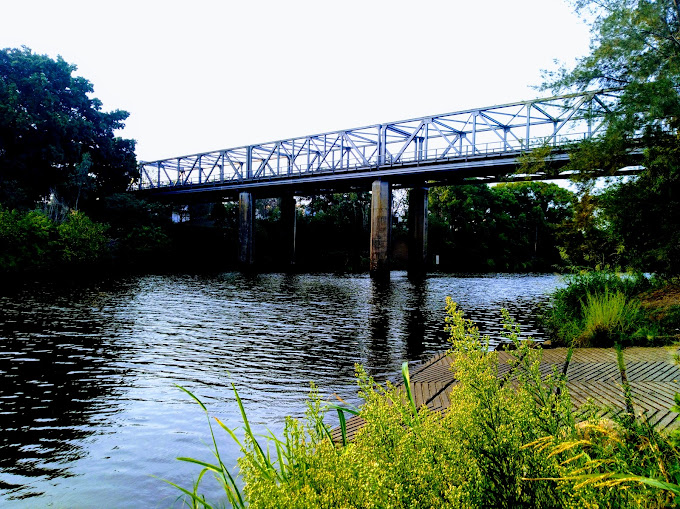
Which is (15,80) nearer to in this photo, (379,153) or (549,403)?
(379,153)

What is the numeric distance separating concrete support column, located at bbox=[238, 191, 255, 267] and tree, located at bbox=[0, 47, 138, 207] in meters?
15.7

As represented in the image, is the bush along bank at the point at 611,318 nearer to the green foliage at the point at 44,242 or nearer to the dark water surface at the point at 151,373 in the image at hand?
the dark water surface at the point at 151,373

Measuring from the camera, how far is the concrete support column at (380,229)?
152ft

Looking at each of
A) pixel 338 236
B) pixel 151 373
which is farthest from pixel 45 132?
pixel 151 373

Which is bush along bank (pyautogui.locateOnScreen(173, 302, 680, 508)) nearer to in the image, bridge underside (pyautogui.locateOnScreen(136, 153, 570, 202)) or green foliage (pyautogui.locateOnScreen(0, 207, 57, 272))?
bridge underside (pyautogui.locateOnScreen(136, 153, 570, 202))

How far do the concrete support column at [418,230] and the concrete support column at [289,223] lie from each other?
1630 centimetres

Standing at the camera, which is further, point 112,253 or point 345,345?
point 112,253

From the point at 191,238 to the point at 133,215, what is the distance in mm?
8283

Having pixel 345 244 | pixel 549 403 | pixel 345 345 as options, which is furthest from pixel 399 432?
pixel 345 244

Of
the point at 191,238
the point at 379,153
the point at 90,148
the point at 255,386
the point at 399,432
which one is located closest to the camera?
the point at 399,432

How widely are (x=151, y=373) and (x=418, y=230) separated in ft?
153

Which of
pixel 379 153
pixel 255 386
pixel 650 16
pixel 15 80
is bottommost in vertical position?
pixel 255 386

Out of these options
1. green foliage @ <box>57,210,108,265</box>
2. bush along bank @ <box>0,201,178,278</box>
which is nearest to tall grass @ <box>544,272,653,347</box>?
bush along bank @ <box>0,201,178,278</box>

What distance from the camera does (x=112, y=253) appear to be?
44781 millimetres
